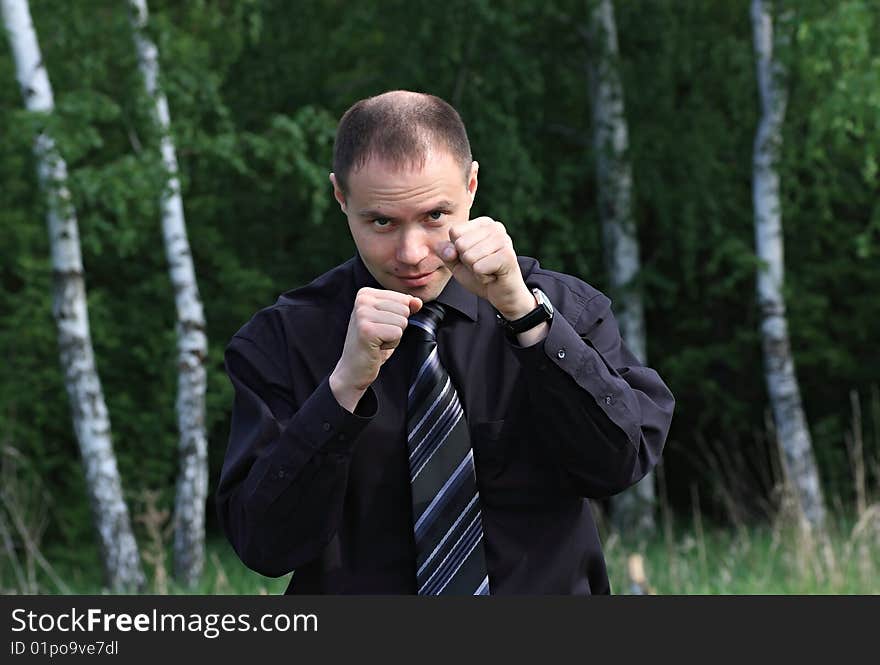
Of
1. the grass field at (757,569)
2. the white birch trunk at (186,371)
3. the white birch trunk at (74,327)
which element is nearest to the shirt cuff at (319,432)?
the grass field at (757,569)

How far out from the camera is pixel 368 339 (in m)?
2.04

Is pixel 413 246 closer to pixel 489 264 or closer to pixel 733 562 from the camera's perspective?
pixel 489 264

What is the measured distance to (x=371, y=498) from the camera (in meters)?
2.25

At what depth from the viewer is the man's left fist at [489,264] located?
6.69ft

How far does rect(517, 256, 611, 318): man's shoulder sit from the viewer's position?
2.33m

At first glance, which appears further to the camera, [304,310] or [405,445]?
[304,310]

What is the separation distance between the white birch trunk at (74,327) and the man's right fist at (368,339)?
709 centimetres

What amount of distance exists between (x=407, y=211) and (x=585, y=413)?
0.46 m

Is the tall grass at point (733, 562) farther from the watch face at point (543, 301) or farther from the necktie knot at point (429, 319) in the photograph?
the watch face at point (543, 301)

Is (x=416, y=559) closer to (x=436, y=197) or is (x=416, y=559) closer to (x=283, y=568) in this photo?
(x=283, y=568)

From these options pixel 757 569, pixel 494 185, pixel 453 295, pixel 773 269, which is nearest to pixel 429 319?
pixel 453 295

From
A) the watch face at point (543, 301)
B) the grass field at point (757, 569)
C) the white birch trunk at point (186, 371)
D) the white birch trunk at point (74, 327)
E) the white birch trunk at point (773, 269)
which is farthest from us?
the white birch trunk at point (773, 269)

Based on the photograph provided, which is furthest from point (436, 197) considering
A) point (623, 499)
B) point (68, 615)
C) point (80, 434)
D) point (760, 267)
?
point (623, 499)

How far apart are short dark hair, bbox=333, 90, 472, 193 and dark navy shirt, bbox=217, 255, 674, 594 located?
0.84ft
